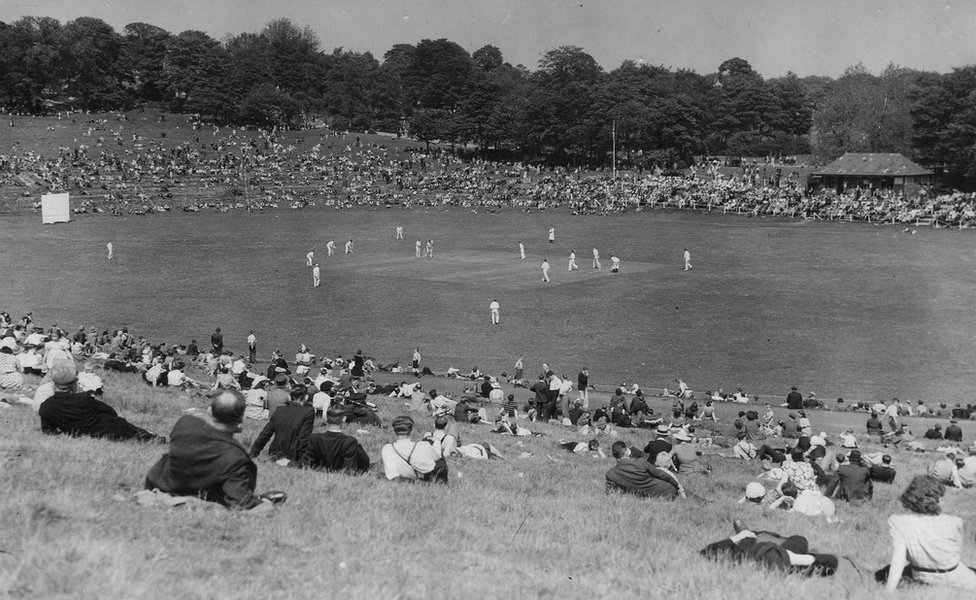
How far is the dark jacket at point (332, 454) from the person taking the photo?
10.7m

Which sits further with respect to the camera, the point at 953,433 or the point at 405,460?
the point at 953,433

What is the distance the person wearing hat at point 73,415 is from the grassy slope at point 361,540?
14.4 inches

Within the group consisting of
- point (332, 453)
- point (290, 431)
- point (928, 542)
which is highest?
point (928, 542)

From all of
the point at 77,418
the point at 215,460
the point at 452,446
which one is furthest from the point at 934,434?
the point at 77,418

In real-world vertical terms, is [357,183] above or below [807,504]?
above

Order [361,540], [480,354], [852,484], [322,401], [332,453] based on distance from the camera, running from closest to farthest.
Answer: [361,540] → [332,453] → [852,484] → [322,401] → [480,354]

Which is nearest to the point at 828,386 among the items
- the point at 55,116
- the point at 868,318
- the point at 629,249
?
the point at 868,318

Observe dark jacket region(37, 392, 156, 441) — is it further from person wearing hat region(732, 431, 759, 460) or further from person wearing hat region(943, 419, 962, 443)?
person wearing hat region(943, 419, 962, 443)

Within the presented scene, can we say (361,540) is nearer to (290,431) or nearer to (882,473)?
(290,431)

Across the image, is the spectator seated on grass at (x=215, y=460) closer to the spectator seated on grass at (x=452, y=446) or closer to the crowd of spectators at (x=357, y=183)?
the spectator seated on grass at (x=452, y=446)

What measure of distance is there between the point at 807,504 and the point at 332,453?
235 inches

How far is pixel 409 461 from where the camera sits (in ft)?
34.5

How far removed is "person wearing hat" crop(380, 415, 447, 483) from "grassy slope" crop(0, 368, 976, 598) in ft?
0.97

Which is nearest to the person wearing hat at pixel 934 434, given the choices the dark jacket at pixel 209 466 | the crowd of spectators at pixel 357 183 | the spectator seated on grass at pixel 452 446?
the spectator seated on grass at pixel 452 446
